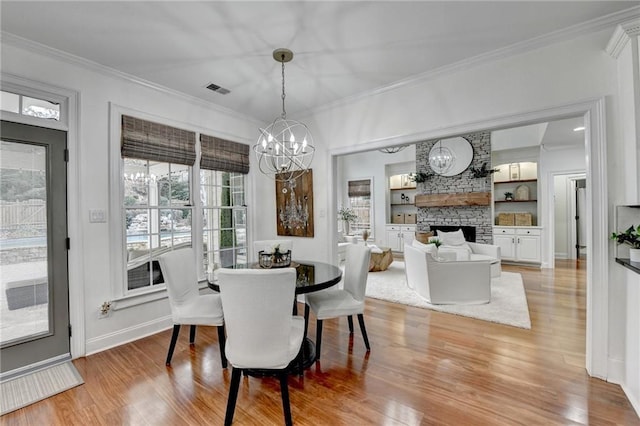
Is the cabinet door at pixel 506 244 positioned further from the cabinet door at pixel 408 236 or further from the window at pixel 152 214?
the window at pixel 152 214

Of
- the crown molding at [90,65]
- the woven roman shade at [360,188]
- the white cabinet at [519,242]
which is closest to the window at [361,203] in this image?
the woven roman shade at [360,188]

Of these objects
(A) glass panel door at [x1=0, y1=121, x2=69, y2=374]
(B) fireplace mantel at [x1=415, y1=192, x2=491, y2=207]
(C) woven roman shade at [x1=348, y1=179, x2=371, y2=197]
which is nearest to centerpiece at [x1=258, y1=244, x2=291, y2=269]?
(A) glass panel door at [x1=0, y1=121, x2=69, y2=374]

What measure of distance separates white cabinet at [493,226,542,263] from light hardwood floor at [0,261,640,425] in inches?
142

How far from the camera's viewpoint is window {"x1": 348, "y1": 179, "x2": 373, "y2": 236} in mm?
9242

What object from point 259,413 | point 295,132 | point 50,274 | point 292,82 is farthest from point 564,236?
point 50,274

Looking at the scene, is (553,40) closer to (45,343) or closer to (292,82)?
(292,82)

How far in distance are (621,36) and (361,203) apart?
24.9 feet

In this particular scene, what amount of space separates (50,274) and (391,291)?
4.15 m

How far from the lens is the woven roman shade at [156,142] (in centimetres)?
302

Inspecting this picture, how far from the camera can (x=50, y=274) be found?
2.54 meters

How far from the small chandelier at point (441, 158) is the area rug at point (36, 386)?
7.41m

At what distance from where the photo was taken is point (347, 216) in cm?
868

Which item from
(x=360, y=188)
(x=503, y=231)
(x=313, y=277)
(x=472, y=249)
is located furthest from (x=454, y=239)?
(x=313, y=277)

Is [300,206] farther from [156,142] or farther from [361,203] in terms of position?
[361,203]
